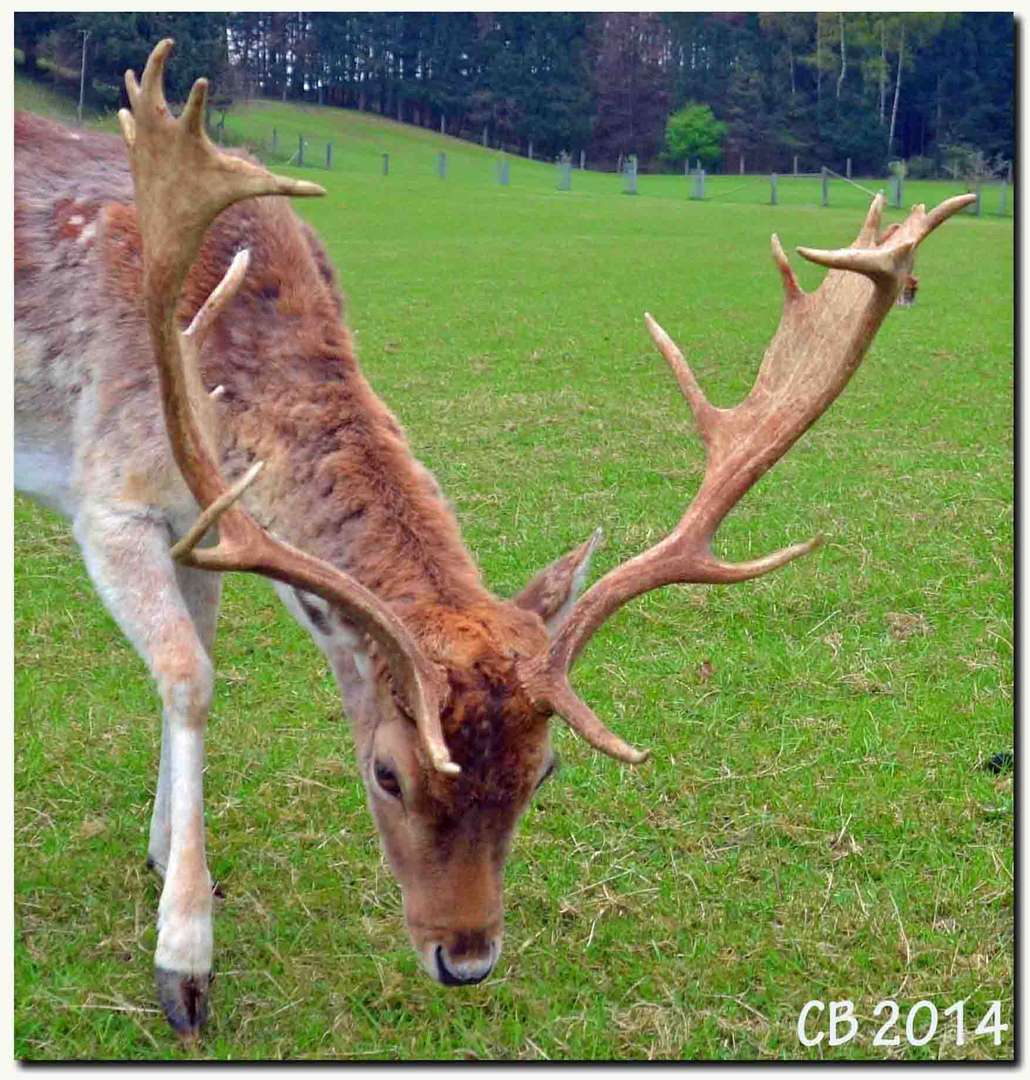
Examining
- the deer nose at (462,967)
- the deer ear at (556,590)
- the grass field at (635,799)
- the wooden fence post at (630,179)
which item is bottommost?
the grass field at (635,799)

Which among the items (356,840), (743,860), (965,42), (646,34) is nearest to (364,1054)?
(356,840)

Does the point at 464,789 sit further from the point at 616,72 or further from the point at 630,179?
the point at 630,179

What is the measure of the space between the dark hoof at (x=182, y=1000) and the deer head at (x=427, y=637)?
0.66 m

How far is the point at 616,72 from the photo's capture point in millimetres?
28156

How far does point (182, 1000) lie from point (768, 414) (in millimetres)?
2371

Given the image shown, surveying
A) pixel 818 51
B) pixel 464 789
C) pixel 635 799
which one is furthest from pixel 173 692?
pixel 818 51

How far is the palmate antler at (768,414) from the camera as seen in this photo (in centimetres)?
347

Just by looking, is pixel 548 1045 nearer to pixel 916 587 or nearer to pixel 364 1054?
pixel 364 1054

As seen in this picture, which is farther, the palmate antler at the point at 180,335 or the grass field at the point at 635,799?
the grass field at the point at 635,799

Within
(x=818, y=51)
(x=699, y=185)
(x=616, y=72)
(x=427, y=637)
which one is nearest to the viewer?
(x=427, y=637)

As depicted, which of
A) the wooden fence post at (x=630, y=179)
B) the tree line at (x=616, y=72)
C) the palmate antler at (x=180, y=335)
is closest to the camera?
the palmate antler at (x=180, y=335)

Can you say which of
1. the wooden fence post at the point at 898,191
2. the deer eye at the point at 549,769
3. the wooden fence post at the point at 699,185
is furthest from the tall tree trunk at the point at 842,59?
the deer eye at the point at 549,769

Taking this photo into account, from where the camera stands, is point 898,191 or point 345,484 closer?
point 345,484

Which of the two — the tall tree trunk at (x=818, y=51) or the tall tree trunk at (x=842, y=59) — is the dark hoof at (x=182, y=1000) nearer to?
the tall tree trunk at (x=842, y=59)
